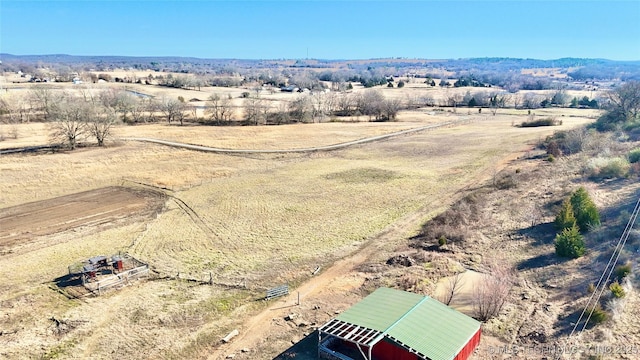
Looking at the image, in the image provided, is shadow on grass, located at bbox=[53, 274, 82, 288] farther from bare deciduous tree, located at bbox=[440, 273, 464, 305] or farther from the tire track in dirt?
bare deciduous tree, located at bbox=[440, 273, 464, 305]

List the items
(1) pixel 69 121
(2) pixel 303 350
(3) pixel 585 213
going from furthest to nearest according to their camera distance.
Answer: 1. (1) pixel 69 121
2. (3) pixel 585 213
3. (2) pixel 303 350

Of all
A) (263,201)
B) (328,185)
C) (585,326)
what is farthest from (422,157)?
(585,326)

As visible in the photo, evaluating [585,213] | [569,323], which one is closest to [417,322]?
[569,323]

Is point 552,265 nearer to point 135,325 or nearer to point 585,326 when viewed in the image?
point 585,326

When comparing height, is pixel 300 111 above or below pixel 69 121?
above

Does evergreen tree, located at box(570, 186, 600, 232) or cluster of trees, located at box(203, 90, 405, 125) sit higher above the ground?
cluster of trees, located at box(203, 90, 405, 125)

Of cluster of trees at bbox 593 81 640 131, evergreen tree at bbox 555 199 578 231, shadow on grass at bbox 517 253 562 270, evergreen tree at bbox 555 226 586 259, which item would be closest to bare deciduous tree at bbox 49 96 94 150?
shadow on grass at bbox 517 253 562 270

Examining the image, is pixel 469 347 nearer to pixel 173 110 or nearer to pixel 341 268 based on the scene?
pixel 341 268
